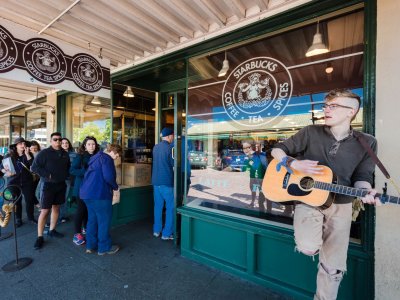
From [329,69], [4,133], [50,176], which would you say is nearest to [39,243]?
[50,176]

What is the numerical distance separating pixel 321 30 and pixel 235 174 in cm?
186

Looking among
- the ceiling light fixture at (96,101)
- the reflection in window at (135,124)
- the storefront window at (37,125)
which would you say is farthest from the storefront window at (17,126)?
the reflection in window at (135,124)

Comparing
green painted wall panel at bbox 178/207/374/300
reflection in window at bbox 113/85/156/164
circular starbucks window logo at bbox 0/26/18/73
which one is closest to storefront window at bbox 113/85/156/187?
reflection in window at bbox 113/85/156/164

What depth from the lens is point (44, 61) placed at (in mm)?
2680

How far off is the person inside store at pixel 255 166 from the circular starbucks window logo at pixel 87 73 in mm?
2339

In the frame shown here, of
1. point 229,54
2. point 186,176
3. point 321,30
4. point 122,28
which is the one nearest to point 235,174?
point 186,176

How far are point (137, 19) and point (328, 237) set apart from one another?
2.93 meters

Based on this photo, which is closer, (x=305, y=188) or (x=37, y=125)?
(x=305, y=188)

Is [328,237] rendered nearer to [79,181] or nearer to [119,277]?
[119,277]

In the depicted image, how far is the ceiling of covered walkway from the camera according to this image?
2.35 meters

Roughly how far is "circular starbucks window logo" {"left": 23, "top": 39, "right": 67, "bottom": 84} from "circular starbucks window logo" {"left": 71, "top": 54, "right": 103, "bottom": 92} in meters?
0.15

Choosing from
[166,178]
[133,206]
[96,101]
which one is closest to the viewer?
[166,178]

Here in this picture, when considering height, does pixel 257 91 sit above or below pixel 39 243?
above

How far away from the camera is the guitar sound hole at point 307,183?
1587 mm
